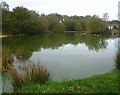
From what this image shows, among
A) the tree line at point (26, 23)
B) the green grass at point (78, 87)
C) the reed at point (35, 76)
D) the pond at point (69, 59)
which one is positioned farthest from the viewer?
the tree line at point (26, 23)

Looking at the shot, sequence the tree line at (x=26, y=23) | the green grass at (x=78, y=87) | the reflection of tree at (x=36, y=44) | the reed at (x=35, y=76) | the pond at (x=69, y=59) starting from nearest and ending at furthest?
the green grass at (x=78, y=87)
the reed at (x=35, y=76)
the pond at (x=69, y=59)
the reflection of tree at (x=36, y=44)
the tree line at (x=26, y=23)

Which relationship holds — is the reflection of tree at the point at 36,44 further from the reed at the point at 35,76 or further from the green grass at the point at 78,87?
the green grass at the point at 78,87

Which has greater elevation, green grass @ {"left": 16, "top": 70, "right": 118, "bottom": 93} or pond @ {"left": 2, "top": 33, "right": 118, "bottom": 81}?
green grass @ {"left": 16, "top": 70, "right": 118, "bottom": 93}

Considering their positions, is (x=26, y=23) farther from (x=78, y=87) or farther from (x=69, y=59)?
(x=78, y=87)

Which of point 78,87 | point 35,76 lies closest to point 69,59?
point 35,76

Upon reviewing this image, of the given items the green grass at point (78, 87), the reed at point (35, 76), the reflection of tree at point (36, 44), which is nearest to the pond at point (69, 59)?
the reflection of tree at point (36, 44)

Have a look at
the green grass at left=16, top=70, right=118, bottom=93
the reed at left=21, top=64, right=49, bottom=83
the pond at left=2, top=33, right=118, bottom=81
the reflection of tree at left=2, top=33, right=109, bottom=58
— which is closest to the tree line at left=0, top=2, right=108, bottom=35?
the reflection of tree at left=2, top=33, right=109, bottom=58

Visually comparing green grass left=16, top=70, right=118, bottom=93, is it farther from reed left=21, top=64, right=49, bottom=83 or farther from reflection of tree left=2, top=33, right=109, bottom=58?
reflection of tree left=2, top=33, right=109, bottom=58

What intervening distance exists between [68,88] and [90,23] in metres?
56.4

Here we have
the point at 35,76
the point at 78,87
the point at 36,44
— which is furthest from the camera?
the point at 36,44

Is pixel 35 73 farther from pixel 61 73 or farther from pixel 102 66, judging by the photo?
pixel 102 66

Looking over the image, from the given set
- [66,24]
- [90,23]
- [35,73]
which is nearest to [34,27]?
[90,23]

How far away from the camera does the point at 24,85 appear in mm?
6801

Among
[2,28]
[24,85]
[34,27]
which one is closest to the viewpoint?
[24,85]
